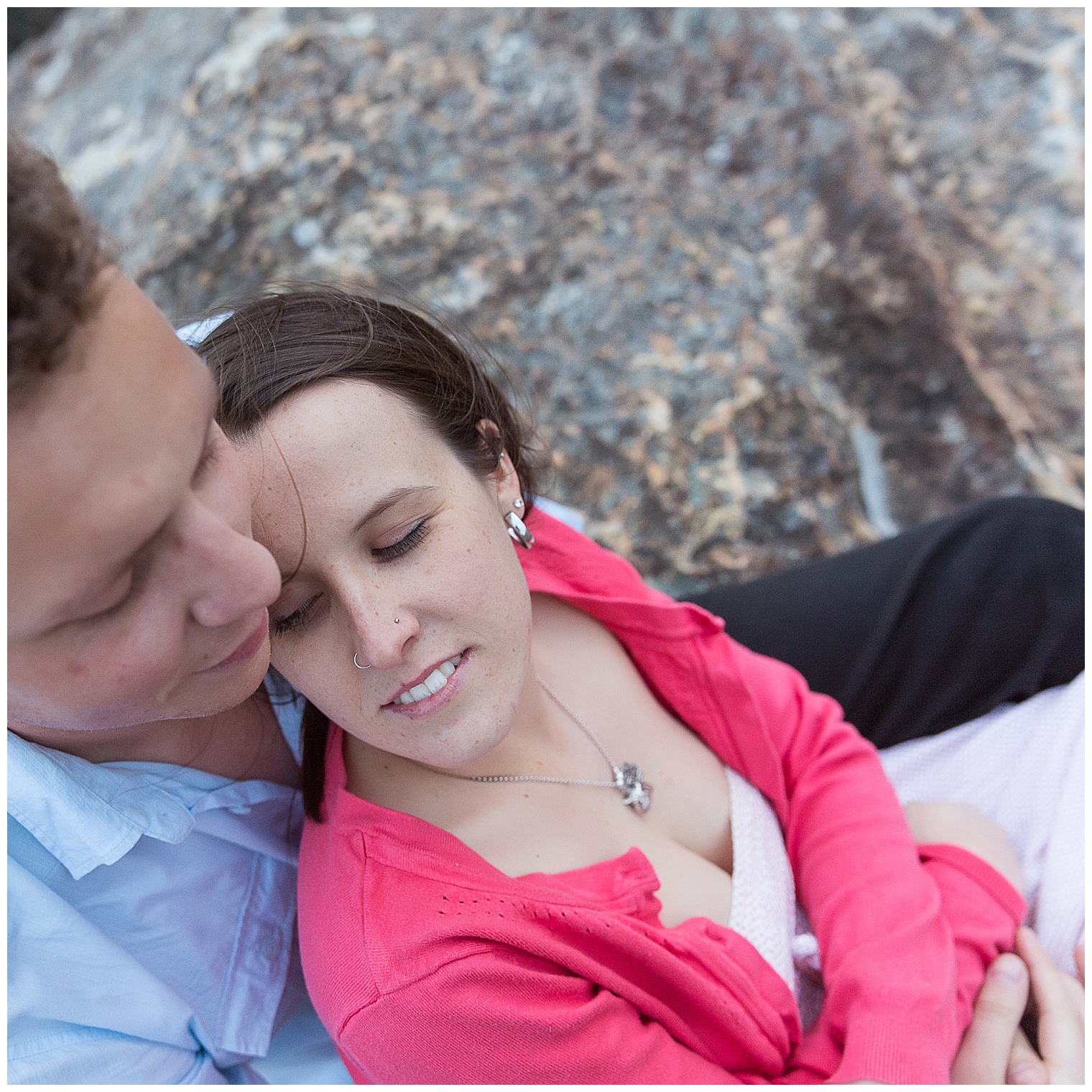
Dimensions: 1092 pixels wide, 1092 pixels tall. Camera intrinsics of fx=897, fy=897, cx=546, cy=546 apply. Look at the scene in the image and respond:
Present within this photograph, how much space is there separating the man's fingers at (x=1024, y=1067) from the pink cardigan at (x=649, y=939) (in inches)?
3.5

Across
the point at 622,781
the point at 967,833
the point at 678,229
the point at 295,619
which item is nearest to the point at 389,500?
the point at 295,619

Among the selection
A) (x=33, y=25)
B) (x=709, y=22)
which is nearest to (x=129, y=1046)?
(x=709, y=22)

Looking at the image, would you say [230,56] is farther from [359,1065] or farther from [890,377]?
[359,1065]

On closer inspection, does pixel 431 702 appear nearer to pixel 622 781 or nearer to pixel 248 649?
pixel 248 649

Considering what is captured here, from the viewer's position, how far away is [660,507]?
7.06 ft

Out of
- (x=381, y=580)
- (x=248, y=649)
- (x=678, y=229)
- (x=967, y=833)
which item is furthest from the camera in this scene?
(x=678, y=229)

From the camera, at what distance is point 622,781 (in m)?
1.42

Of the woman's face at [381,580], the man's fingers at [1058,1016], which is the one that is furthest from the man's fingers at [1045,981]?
the woman's face at [381,580]

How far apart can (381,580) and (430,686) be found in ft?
0.48

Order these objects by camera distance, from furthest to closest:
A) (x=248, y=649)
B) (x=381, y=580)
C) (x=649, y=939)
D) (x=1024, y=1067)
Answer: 1. (x=1024, y=1067)
2. (x=649, y=939)
3. (x=381, y=580)
4. (x=248, y=649)

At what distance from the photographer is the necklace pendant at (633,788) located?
1.41 meters

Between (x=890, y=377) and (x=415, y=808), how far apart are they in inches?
70.7

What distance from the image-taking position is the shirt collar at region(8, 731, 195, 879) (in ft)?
3.46

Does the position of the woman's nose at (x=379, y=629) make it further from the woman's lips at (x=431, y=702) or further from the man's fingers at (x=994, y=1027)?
the man's fingers at (x=994, y=1027)
